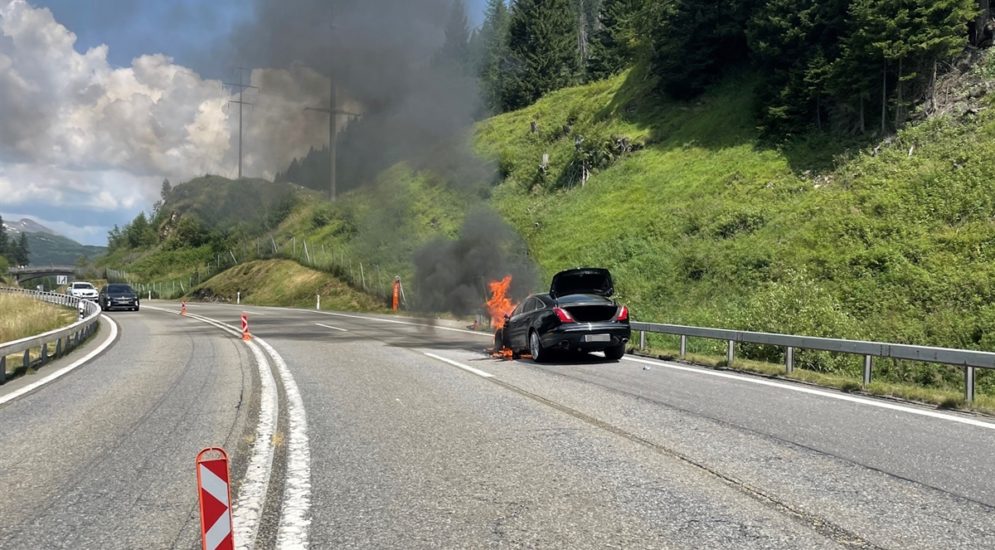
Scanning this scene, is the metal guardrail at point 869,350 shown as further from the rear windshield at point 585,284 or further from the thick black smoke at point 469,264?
the thick black smoke at point 469,264

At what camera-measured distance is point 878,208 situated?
78.3 ft

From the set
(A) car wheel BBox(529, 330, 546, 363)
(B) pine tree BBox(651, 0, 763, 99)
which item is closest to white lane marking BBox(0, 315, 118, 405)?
(A) car wheel BBox(529, 330, 546, 363)

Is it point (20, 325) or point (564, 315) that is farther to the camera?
point (20, 325)

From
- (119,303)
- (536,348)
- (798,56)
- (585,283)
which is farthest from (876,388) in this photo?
(119,303)

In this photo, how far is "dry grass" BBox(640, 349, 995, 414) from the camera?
324 inches

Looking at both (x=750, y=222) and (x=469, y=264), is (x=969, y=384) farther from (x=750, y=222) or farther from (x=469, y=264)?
(x=750, y=222)

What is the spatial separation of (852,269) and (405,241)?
1731 centimetres

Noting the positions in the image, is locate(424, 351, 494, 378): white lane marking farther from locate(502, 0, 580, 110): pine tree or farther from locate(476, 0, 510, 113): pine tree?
locate(502, 0, 580, 110): pine tree

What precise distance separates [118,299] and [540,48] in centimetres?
4367

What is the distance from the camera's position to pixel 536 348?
13344mm

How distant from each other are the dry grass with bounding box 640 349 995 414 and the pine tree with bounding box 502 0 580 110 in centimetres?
5242

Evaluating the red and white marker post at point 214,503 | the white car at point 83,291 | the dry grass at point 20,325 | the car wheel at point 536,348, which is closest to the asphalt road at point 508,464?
the red and white marker post at point 214,503

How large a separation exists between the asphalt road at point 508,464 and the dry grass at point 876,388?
0.56 metres

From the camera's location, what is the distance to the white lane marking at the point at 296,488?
376 centimetres
